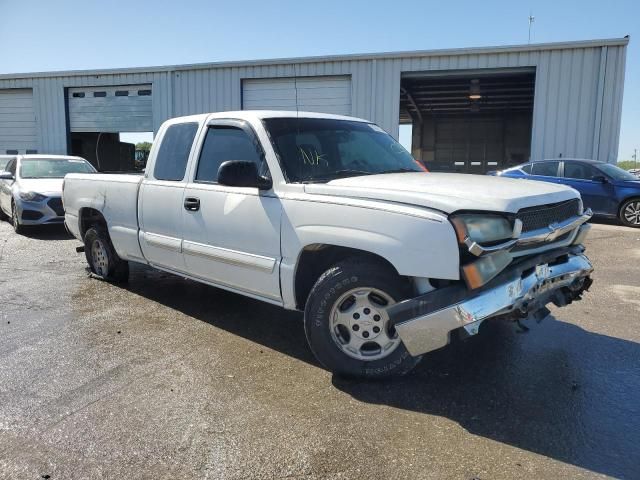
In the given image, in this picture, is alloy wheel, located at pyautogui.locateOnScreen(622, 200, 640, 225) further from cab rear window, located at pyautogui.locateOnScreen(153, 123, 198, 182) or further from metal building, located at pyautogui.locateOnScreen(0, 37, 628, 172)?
cab rear window, located at pyautogui.locateOnScreen(153, 123, 198, 182)

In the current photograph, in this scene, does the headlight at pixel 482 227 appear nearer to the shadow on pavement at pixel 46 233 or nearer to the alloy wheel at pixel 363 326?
the alloy wheel at pixel 363 326

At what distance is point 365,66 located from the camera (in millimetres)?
16859

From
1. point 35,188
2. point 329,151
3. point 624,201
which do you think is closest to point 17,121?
point 35,188

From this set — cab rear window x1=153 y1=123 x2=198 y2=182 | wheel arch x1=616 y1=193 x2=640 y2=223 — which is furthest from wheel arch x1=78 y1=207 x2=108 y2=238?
wheel arch x1=616 y1=193 x2=640 y2=223

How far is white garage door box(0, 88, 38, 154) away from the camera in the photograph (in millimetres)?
21766

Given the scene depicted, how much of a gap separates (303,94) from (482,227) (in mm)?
15557

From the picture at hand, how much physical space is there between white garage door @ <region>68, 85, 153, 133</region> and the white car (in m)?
9.00

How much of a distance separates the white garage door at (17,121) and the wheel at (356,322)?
73.1ft

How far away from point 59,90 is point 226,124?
19659mm

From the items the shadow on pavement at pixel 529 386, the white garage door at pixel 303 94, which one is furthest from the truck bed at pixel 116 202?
the white garage door at pixel 303 94

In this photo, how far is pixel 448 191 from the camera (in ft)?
10.5

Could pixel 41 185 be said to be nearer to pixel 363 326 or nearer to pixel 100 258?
pixel 100 258

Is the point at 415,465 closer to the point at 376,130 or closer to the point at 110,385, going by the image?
the point at 110,385

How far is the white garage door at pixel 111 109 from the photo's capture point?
20.0 metres
